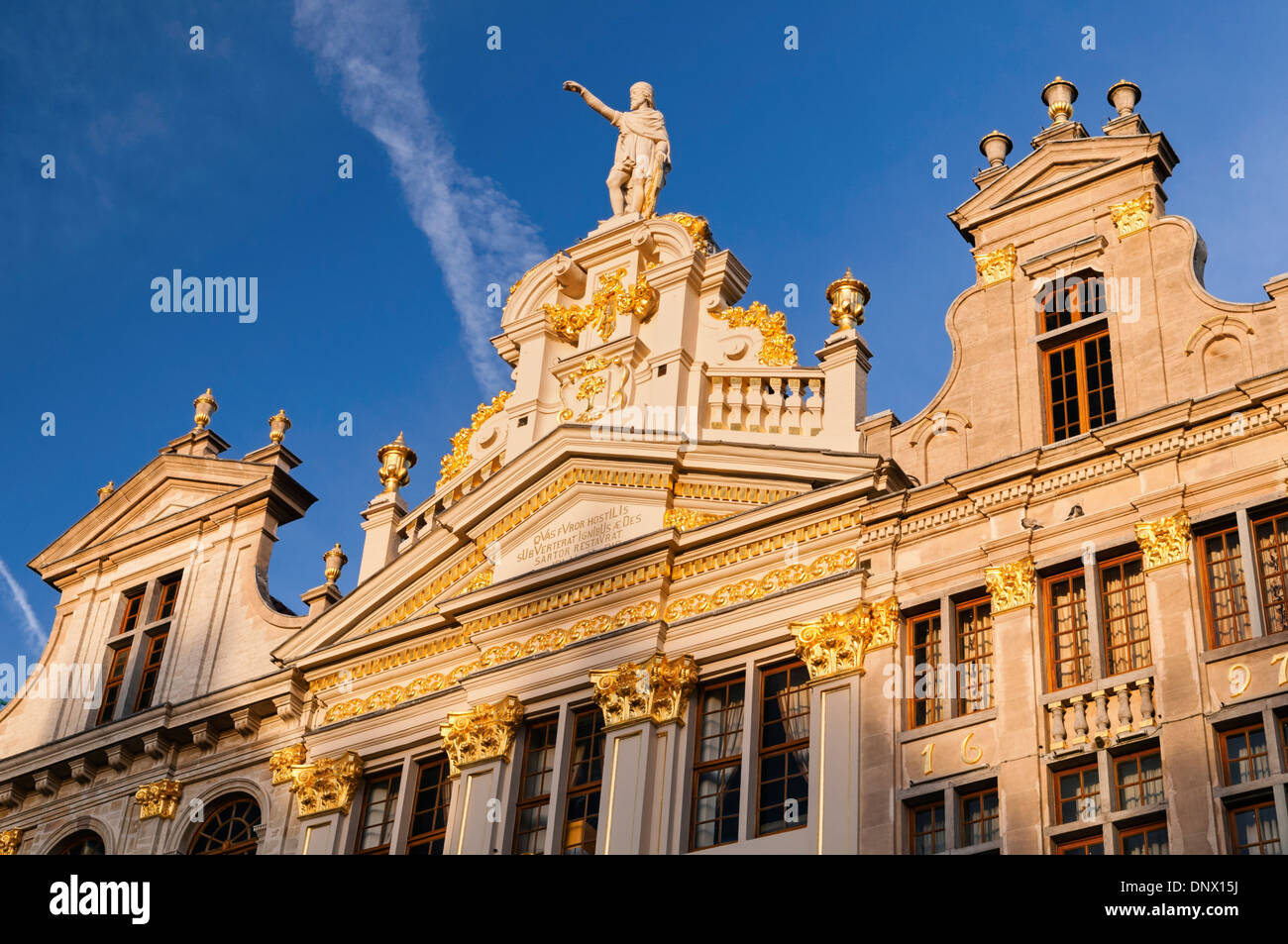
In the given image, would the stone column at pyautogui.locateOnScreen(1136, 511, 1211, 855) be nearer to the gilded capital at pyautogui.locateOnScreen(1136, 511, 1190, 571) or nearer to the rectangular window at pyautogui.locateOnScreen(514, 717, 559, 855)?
the gilded capital at pyautogui.locateOnScreen(1136, 511, 1190, 571)

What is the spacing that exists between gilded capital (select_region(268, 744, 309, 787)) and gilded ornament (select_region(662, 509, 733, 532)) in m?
6.25

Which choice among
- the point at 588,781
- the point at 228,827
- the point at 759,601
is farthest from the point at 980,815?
the point at 228,827

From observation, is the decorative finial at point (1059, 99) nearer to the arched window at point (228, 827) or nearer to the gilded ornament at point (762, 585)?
the gilded ornament at point (762, 585)

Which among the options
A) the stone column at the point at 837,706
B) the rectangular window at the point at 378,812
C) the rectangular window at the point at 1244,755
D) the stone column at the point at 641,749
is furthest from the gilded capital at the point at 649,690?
the rectangular window at the point at 1244,755

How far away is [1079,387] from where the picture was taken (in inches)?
982

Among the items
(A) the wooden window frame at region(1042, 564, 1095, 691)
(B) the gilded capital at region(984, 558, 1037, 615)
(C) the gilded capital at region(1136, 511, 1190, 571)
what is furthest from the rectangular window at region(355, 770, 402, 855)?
(C) the gilded capital at region(1136, 511, 1190, 571)

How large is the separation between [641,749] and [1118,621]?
600 cm

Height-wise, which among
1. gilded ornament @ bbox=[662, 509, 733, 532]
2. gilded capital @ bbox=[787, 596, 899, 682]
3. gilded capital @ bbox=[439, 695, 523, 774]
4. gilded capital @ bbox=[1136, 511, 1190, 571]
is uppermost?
gilded ornament @ bbox=[662, 509, 733, 532]

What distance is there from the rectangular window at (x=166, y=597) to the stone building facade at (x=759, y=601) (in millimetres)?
69

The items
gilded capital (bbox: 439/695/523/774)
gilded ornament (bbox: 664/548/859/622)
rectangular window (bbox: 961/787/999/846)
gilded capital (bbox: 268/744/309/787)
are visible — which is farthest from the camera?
gilded capital (bbox: 268/744/309/787)

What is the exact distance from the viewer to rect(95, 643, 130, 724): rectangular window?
1254 inches
